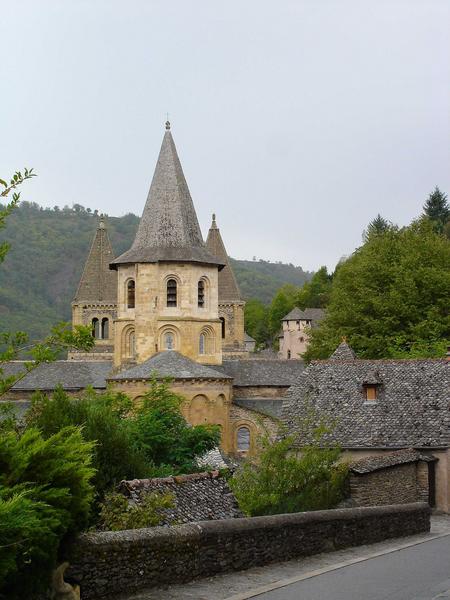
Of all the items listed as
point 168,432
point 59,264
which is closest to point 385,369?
point 168,432

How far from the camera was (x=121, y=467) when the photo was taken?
59.2ft

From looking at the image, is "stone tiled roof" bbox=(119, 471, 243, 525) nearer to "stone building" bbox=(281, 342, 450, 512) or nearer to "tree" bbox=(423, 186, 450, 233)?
"stone building" bbox=(281, 342, 450, 512)

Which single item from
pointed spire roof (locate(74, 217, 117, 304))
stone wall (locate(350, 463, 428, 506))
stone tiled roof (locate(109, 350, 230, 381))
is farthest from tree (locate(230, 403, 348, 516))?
pointed spire roof (locate(74, 217, 117, 304))

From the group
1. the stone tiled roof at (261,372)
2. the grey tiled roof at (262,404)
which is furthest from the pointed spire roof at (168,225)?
the grey tiled roof at (262,404)

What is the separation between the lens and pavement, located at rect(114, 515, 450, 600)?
1133 centimetres

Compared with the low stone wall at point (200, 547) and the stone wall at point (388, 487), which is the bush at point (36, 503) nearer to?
the low stone wall at point (200, 547)

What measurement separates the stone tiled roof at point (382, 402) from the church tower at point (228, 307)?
3957cm

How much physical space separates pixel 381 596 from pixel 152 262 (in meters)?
36.0

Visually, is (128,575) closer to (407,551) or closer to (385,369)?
(407,551)

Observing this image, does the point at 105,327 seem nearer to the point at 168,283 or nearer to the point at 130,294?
the point at 130,294

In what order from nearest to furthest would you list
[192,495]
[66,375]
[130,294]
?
[192,495] < [130,294] < [66,375]

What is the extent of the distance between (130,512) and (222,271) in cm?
6171

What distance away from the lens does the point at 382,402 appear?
30891 millimetres

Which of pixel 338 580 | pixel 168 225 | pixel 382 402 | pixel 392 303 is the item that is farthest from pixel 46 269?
pixel 338 580
